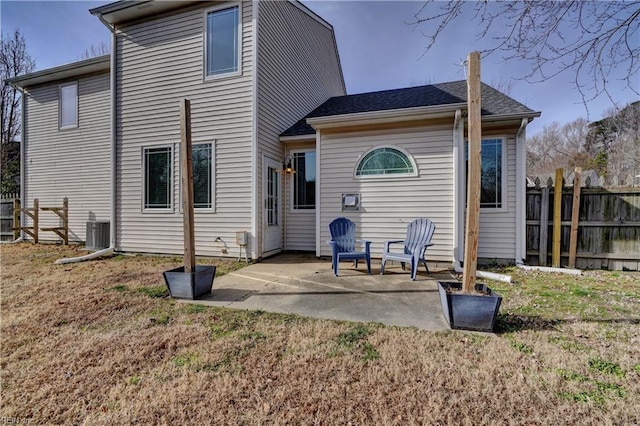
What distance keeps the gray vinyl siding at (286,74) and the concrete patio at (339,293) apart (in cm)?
168

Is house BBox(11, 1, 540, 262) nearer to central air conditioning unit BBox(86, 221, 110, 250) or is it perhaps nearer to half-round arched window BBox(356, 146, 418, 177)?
half-round arched window BBox(356, 146, 418, 177)

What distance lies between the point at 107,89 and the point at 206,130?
4734 mm

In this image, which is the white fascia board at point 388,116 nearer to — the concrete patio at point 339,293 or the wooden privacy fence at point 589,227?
the wooden privacy fence at point 589,227

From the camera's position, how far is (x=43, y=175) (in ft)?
30.3

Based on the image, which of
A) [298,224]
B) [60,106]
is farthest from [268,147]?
[60,106]

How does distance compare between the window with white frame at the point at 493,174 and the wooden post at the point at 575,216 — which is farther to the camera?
the window with white frame at the point at 493,174

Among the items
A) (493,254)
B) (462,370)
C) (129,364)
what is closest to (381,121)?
(493,254)

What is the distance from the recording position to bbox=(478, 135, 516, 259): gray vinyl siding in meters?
5.71

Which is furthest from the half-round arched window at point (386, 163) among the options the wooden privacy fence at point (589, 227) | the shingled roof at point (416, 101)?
the wooden privacy fence at point (589, 227)

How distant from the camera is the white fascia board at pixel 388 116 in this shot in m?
5.34

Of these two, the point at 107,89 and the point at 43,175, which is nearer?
the point at 107,89

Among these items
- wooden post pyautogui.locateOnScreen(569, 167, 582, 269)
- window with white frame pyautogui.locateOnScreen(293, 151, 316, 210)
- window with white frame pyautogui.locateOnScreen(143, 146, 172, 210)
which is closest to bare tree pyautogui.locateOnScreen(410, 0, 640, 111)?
wooden post pyautogui.locateOnScreen(569, 167, 582, 269)

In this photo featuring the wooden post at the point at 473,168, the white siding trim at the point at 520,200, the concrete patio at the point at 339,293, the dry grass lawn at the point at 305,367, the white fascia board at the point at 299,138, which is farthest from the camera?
the white fascia board at the point at 299,138

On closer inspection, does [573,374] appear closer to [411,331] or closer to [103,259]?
[411,331]
